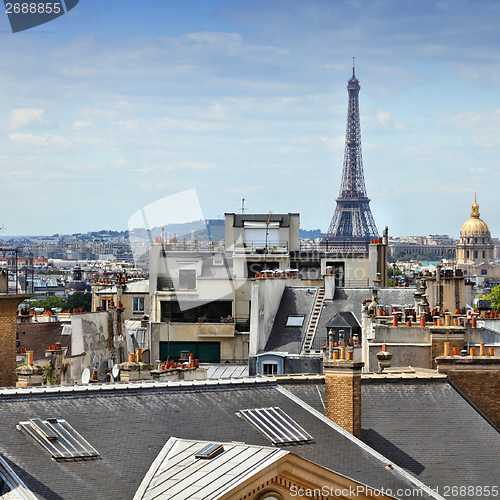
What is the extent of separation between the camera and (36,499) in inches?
665

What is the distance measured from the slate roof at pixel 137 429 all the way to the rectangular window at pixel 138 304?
35118mm

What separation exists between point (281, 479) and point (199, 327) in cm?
3065

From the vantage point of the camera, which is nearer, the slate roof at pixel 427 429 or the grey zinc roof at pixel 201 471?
the grey zinc roof at pixel 201 471

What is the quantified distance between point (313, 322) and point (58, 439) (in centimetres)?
2435

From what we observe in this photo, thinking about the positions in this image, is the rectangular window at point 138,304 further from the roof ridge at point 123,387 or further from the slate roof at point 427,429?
the roof ridge at point 123,387

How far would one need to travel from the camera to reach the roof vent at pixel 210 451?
60.1 ft

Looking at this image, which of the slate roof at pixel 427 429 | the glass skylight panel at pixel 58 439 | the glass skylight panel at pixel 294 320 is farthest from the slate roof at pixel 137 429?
the glass skylight panel at pixel 294 320

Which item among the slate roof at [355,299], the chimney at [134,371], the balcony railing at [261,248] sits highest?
the balcony railing at [261,248]

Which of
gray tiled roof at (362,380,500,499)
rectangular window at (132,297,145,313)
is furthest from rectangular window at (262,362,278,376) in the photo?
rectangular window at (132,297,145,313)

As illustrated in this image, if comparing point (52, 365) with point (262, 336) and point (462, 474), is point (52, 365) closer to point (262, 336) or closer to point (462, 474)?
point (262, 336)

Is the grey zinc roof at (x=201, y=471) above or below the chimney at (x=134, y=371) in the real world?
below

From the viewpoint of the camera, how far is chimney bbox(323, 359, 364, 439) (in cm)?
2241

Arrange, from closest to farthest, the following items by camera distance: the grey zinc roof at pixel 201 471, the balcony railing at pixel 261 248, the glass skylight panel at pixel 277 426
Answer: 1. the grey zinc roof at pixel 201 471
2. the glass skylight panel at pixel 277 426
3. the balcony railing at pixel 261 248

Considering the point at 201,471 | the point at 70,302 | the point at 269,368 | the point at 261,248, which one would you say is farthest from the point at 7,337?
the point at 70,302
